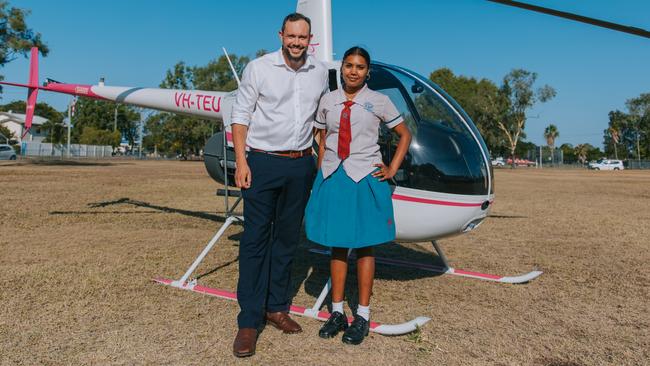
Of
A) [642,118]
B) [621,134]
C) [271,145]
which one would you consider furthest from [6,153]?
[621,134]

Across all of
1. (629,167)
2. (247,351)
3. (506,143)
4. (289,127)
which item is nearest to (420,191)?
(289,127)

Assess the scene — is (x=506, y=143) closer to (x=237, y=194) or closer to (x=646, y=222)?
(x=646, y=222)

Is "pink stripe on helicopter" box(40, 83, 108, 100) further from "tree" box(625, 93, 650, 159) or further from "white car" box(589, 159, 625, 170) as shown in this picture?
"tree" box(625, 93, 650, 159)

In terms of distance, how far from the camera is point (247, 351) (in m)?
2.90

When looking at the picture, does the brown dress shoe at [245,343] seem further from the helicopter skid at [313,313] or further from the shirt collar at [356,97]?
the shirt collar at [356,97]

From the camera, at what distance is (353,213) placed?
10.2ft

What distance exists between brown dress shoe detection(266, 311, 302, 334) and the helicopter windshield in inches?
53.7

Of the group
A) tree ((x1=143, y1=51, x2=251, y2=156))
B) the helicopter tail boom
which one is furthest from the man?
tree ((x1=143, y1=51, x2=251, y2=156))

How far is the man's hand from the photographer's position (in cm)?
305

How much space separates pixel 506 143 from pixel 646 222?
56.5m

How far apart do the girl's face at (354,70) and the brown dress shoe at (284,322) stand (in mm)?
1646

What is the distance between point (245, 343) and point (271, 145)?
1.24 metres

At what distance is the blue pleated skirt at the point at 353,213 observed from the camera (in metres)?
3.12

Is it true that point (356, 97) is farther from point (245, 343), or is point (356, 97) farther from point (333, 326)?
point (245, 343)
